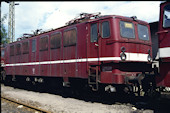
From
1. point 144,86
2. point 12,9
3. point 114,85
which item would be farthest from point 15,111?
point 12,9

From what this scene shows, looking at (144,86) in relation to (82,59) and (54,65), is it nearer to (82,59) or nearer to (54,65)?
(82,59)

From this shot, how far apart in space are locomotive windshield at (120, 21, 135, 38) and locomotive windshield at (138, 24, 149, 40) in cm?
48

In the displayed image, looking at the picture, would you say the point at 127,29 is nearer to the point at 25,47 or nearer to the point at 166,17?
the point at 166,17

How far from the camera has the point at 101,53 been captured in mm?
8289

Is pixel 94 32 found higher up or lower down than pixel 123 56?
higher up

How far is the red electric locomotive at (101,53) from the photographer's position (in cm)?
780

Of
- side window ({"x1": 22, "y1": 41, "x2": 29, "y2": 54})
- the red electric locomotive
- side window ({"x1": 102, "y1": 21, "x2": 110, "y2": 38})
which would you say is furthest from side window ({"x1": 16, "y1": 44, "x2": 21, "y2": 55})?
side window ({"x1": 102, "y1": 21, "x2": 110, "y2": 38})

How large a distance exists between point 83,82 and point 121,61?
8.96ft

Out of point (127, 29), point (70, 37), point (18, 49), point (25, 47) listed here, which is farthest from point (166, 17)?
point (18, 49)

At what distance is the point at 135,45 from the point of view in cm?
827

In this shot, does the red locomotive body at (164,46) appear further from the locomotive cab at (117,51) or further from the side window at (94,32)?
the side window at (94,32)

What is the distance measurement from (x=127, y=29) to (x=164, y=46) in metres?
2.53

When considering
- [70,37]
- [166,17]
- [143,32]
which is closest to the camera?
[166,17]

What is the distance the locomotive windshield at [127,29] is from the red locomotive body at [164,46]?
203cm
